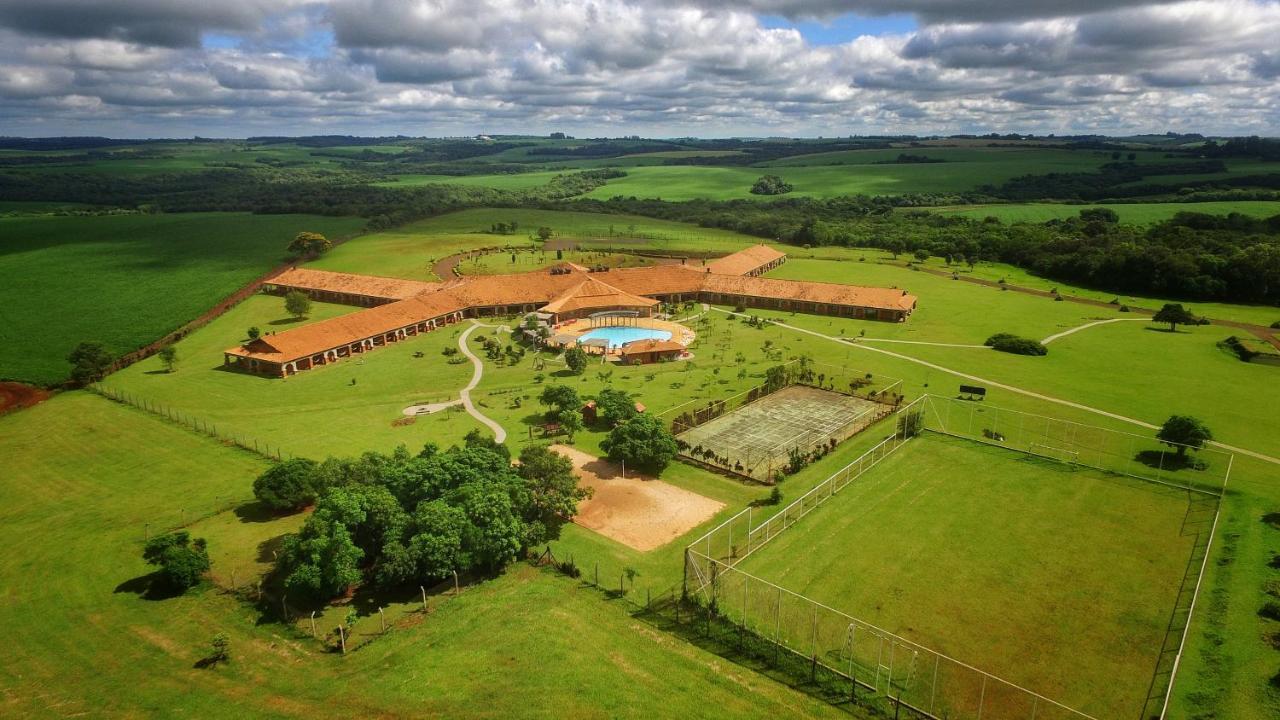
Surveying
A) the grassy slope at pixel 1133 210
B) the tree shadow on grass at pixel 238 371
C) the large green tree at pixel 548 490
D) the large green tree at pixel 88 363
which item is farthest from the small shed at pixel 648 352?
the grassy slope at pixel 1133 210

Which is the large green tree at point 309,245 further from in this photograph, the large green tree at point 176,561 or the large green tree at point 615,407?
the large green tree at point 176,561

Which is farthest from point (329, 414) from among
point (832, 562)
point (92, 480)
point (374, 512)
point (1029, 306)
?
point (1029, 306)

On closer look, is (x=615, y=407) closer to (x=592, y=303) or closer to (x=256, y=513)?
(x=256, y=513)

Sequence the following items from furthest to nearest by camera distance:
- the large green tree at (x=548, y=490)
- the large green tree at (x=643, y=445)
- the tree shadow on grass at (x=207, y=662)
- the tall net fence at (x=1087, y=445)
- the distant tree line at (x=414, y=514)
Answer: the large green tree at (x=643, y=445), the tall net fence at (x=1087, y=445), the large green tree at (x=548, y=490), the distant tree line at (x=414, y=514), the tree shadow on grass at (x=207, y=662)

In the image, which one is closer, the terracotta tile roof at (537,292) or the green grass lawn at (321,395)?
the green grass lawn at (321,395)

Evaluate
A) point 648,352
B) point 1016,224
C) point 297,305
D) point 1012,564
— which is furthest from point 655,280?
point 1016,224

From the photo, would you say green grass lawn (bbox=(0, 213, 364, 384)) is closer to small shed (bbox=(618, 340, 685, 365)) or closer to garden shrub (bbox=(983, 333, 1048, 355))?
small shed (bbox=(618, 340, 685, 365))

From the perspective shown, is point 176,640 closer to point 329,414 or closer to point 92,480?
point 92,480
